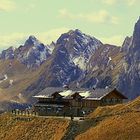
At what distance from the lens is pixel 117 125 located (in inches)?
3260

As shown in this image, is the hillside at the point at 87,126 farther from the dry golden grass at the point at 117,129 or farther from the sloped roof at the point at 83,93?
the sloped roof at the point at 83,93

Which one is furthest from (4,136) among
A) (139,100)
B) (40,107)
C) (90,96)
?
(139,100)

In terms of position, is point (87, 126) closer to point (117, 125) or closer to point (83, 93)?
point (117, 125)

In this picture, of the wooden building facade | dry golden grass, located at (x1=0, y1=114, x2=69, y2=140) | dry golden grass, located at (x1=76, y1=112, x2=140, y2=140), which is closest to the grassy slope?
dry golden grass, located at (x1=76, y1=112, x2=140, y2=140)

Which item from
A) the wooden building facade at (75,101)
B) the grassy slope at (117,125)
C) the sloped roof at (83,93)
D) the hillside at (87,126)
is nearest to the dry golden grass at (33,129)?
the hillside at (87,126)

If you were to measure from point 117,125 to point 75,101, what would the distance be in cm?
3486

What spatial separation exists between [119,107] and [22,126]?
75.4ft

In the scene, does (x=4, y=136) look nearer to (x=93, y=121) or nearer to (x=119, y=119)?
(x=93, y=121)

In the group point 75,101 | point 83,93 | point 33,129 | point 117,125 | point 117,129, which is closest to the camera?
point 117,129

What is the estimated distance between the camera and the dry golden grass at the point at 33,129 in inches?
3846

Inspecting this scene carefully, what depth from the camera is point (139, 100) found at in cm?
9825

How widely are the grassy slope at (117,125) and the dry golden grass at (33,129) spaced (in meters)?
7.79

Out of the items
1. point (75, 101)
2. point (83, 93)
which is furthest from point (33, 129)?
point (83, 93)

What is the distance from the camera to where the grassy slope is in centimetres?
7881
